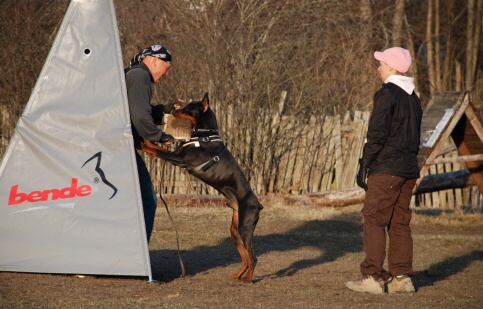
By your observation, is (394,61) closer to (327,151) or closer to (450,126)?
(450,126)

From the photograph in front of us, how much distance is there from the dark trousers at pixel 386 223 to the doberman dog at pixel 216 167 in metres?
1.13

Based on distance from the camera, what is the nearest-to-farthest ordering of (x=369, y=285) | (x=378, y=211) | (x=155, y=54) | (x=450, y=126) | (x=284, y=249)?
(x=378, y=211)
(x=369, y=285)
(x=155, y=54)
(x=284, y=249)
(x=450, y=126)

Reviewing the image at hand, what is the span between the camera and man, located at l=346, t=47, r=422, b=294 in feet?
22.1

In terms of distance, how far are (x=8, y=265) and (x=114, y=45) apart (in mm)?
2292

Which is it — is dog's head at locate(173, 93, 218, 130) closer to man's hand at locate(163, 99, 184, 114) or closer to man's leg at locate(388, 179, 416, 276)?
man's hand at locate(163, 99, 184, 114)

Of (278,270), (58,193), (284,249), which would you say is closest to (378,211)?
(278,270)

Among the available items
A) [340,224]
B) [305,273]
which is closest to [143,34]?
[340,224]

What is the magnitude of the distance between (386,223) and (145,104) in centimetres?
258

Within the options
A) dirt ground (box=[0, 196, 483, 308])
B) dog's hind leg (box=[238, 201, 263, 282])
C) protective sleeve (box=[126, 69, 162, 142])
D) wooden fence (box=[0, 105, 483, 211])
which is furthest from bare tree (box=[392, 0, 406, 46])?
protective sleeve (box=[126, 69, 162, 142])

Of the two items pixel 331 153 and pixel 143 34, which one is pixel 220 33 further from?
pixel 331 153

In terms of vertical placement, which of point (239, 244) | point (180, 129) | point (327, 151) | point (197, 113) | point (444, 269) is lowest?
point (444, 269)

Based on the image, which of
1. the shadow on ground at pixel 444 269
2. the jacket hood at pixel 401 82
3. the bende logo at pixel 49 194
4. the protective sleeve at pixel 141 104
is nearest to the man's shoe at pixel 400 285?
the shadow on ground at pixel 444 269

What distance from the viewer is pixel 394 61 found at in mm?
6836

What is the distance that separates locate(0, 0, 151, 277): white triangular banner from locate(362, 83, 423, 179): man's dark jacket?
7.40ft
